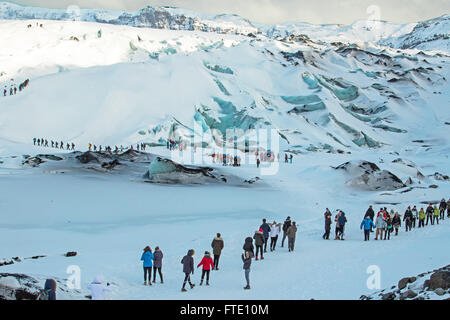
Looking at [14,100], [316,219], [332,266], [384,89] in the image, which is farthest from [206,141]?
[384,89]

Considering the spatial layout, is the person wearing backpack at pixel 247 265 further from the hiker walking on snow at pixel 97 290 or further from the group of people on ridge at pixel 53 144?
the group of people on ridge at pixel 53 144

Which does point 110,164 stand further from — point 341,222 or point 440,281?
point 440,281

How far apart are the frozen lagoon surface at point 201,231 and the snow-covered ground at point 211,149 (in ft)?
0.31

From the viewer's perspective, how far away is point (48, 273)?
13.4m

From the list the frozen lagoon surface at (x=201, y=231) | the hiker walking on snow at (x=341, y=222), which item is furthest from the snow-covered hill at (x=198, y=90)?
the hiker walking on snow at (x=341, y=222)

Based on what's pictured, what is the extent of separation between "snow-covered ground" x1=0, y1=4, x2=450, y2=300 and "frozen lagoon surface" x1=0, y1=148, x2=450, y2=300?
0.10 meters

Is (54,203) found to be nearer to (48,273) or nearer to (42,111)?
(48,273)

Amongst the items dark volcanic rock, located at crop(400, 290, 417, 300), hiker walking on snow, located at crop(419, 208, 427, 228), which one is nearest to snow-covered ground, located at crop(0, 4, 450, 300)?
hiker walking on snow, located at crop(419, 208, 427, 228)

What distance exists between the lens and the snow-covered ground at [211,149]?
14.9 metres

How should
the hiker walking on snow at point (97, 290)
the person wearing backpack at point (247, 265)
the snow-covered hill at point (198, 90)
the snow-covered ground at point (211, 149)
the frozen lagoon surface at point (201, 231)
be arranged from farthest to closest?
the snow-covered hill at point (198, 90), the snow-covered ground at point (211, 149), the frozen lagoon surface at point (201, 231), the person wearing backpack at point (247, 265), the hiker walking on snow at point (97, 290)

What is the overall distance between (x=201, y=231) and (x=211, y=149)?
93.7 ft

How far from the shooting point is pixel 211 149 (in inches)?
1984

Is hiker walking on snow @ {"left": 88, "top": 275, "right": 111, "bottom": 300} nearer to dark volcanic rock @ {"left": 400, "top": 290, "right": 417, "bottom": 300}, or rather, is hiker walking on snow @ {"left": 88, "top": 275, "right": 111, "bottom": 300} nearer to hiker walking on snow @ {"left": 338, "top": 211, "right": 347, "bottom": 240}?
dark volcanic rock @ {"left": 400, "top": 290, "right": 417, "bottom": 300}

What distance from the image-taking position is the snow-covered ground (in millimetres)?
14922
